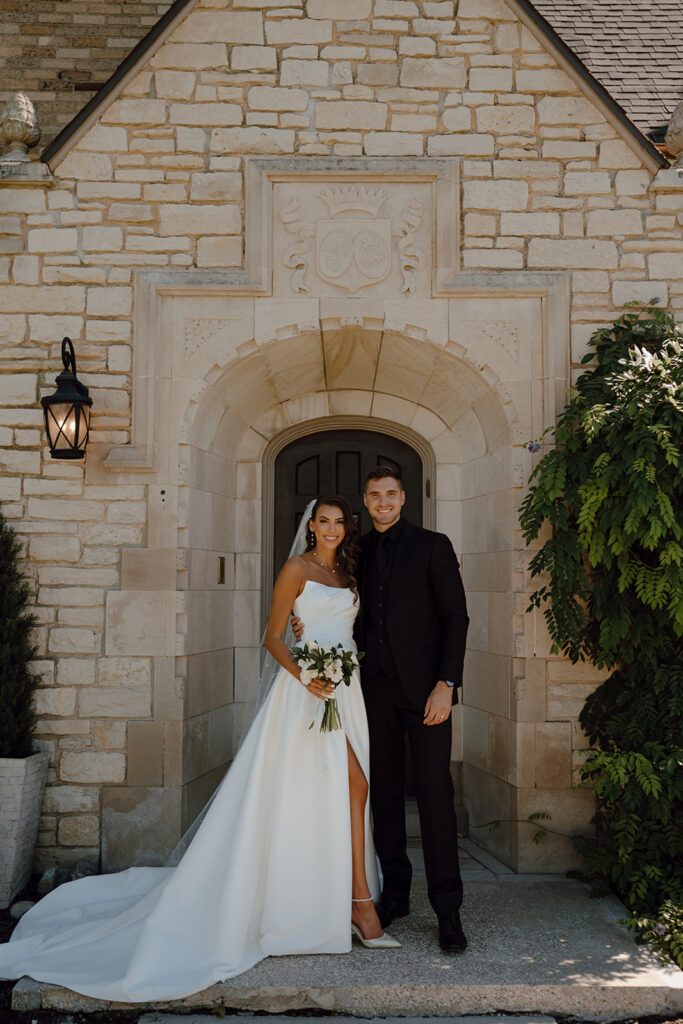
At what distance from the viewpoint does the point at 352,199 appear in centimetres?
482

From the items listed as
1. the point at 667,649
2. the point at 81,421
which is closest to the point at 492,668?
the point at 667,649

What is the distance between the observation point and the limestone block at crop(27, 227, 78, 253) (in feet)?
15.8

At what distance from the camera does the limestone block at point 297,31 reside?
15.9 ft

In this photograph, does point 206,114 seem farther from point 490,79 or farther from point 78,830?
point 78,830

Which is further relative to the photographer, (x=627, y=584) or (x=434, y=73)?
(x=434, y=73)

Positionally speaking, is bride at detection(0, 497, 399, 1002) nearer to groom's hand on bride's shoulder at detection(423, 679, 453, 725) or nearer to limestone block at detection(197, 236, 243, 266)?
groom's hand on bride's shoulder at detection(423, 679, 453, 725)

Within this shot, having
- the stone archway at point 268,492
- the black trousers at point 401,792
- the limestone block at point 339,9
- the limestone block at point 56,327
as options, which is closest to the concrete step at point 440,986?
the black trousers at point 401,792

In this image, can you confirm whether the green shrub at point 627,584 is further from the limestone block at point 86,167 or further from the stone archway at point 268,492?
the limestone block at point 86,167

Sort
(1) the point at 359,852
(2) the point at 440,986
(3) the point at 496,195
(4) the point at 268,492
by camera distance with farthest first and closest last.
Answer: (4) the point at 268,492
(3) the point at 496,195
(1) the point at 359,852
(2) the point at 440,986

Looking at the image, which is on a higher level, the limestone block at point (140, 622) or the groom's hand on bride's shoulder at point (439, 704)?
the limestone block at point (140, 622)

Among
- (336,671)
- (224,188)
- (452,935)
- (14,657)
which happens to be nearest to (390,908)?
(452,935)

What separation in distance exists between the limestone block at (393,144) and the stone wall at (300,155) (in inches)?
0.4

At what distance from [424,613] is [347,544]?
0.51 m

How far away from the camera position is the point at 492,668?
5035 mm
